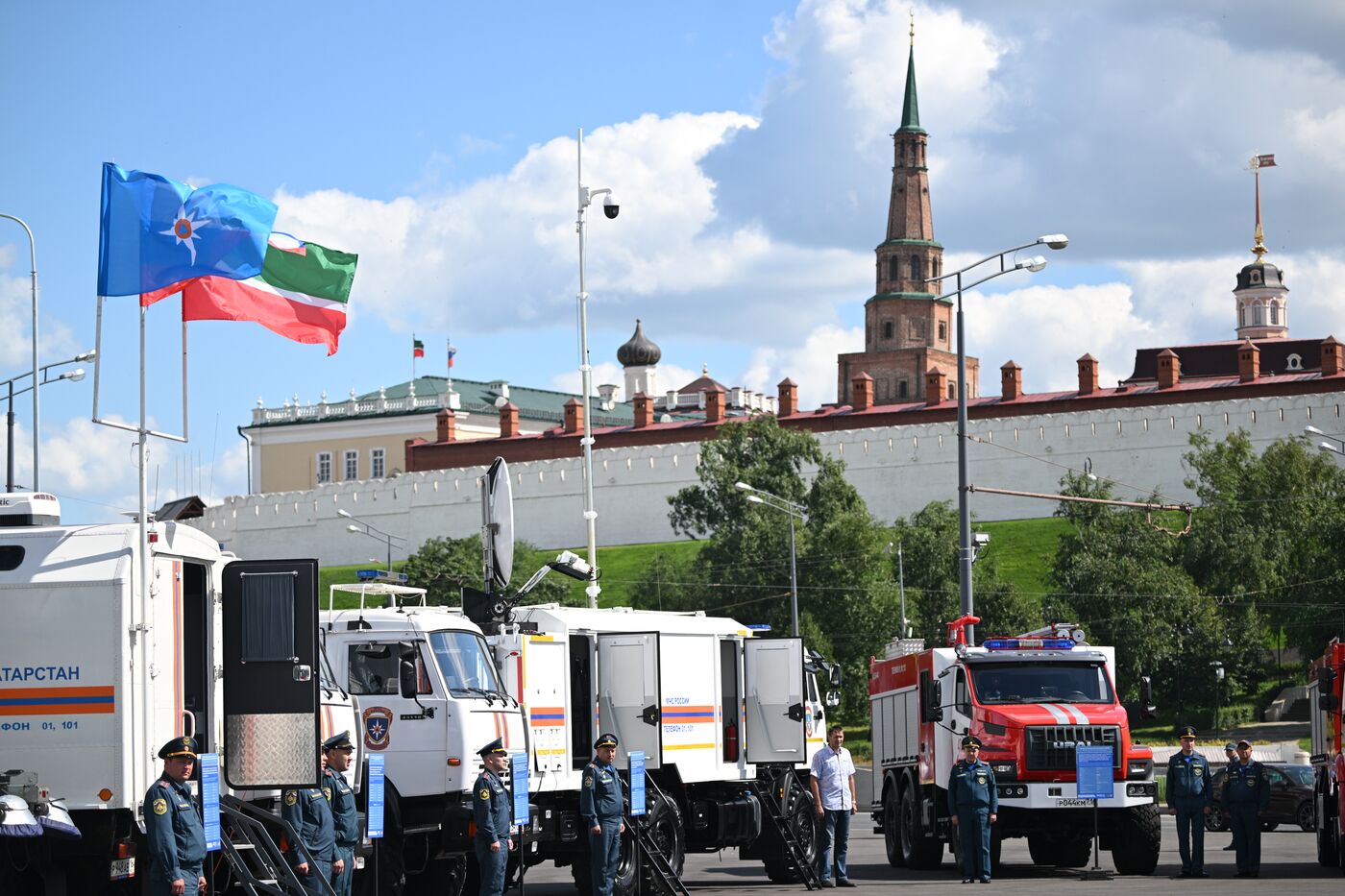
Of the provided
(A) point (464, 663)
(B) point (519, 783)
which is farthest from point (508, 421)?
(B) point (519, 783)

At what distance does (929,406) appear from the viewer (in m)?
104

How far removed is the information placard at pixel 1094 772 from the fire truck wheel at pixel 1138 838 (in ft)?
1.69

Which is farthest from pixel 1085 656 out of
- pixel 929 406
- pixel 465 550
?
pixel 929 406

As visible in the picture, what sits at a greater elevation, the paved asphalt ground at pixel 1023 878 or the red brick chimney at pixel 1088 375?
the red brick chimney at pixel 1088 375

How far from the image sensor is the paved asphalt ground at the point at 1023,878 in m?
20.5

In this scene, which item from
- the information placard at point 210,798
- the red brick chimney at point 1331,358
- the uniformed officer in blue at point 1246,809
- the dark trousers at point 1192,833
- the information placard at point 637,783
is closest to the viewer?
the information placard at point 210,798

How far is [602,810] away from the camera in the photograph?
17.7 m

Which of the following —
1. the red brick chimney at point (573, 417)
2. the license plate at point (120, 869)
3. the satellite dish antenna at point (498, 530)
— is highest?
the red brick chimney at point (573, 417)

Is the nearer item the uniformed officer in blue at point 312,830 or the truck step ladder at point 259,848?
the truck step ladder at point 259,848

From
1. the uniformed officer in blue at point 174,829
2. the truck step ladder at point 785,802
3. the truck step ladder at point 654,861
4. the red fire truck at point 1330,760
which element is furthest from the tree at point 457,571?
the uniformed officer in blue at point 174,829

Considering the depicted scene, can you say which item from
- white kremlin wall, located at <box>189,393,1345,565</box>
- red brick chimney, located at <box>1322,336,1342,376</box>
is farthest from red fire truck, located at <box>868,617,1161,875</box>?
red brick chimney, located at <box>1322,336,1342,376</box>

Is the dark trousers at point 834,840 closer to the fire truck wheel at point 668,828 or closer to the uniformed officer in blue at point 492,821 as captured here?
the fire truck wheel at point 668,828

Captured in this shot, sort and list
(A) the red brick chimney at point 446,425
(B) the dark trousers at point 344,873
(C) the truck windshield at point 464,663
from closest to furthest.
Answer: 1. (B) the dark trousers at point 344,873
2. (C) the truck windshield at point 464,663
3. (A) the red brick chimney at point 446,425

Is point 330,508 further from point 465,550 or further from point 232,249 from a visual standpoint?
point 232,249
